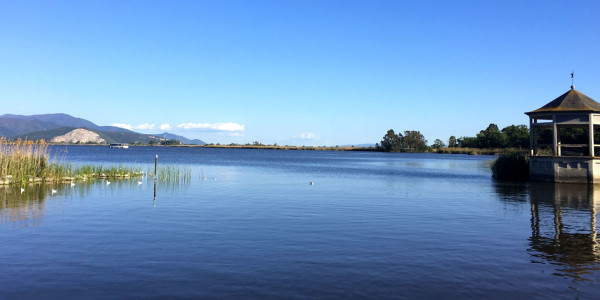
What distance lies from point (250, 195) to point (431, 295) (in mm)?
20533

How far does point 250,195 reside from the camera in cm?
2898

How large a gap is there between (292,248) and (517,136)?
14354 cm

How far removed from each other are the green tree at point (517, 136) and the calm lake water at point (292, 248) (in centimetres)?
11931

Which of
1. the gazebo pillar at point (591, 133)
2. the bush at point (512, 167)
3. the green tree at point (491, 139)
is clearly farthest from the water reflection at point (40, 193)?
the green tree at point (491, 139)

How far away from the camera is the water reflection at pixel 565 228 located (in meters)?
12.2

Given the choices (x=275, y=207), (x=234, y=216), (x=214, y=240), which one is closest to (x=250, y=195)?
(x=275, y=207)

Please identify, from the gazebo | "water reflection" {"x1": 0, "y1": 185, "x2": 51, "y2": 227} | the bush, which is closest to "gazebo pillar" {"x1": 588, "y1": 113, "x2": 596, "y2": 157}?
the gazebo

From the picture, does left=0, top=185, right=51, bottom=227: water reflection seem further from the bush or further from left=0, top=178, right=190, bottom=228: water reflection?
the bush

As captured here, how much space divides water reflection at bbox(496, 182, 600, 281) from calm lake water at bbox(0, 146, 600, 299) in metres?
0.07

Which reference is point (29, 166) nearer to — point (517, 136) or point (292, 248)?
point (292, 248)

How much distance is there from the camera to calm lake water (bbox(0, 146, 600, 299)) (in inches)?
387

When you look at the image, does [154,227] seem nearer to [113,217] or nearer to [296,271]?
[113,217]

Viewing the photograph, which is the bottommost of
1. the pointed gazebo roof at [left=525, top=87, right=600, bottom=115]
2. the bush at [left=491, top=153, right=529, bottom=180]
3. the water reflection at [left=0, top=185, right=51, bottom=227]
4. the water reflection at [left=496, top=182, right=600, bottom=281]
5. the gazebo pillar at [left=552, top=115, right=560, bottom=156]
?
the water reflection at [left=496, top=182, right=600, bottom=281]

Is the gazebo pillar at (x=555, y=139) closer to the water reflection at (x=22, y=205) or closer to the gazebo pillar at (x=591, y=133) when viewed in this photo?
the gazebo pillar at (x=591, y=133)
